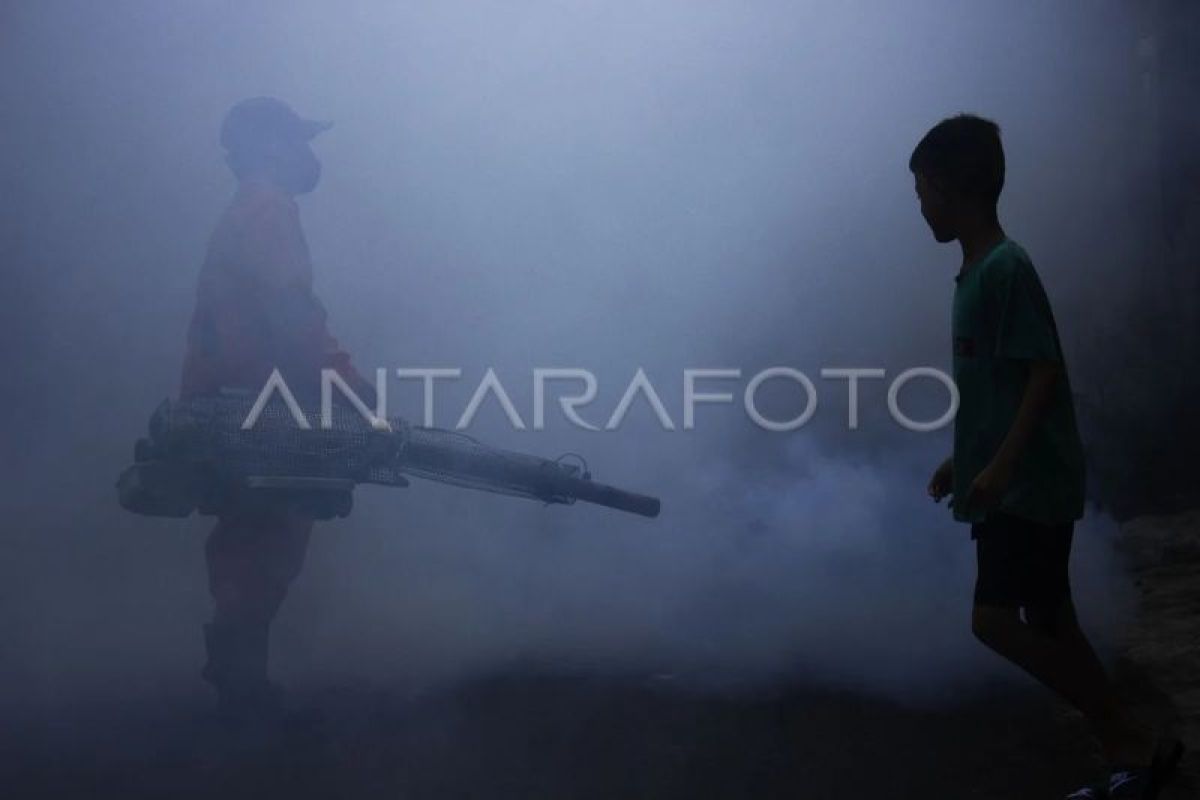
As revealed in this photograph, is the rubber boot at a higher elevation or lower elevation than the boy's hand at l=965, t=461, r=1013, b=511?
lower

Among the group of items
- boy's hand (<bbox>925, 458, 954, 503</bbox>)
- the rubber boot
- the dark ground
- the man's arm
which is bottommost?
the dark ground

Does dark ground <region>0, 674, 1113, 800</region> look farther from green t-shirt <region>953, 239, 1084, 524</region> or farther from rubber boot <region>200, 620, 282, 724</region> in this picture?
green t-shirt <region>953, 239, 1084, 524</region>

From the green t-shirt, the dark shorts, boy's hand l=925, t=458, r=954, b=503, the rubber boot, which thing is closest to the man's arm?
the rubber boot

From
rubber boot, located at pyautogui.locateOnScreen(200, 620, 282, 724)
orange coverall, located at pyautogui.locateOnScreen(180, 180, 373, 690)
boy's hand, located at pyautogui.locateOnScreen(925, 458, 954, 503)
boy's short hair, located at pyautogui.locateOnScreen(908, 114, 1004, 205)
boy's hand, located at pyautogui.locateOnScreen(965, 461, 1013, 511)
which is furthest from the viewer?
orange coverall, located at pyautogui.locateOnScreen(180, 180, 373, 690)

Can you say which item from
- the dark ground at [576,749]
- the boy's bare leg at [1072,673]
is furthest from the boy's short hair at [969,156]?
the dark ground at [576,749]

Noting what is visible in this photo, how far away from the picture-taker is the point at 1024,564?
9.16ft

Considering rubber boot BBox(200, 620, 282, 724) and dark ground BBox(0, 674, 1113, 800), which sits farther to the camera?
rubber boot BBox(200, 620, 282, 724)

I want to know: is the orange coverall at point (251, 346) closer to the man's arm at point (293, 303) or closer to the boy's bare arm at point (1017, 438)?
the man's arm at point (293, 303)

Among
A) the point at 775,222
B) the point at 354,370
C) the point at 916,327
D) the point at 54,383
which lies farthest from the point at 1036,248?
the point at 54,383

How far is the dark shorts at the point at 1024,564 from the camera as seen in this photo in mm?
2789

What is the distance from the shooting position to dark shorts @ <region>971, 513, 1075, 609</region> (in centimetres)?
279

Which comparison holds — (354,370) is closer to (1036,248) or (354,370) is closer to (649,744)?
(649,744)

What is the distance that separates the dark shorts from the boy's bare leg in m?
0.03

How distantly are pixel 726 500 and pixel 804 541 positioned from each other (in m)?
0.31
